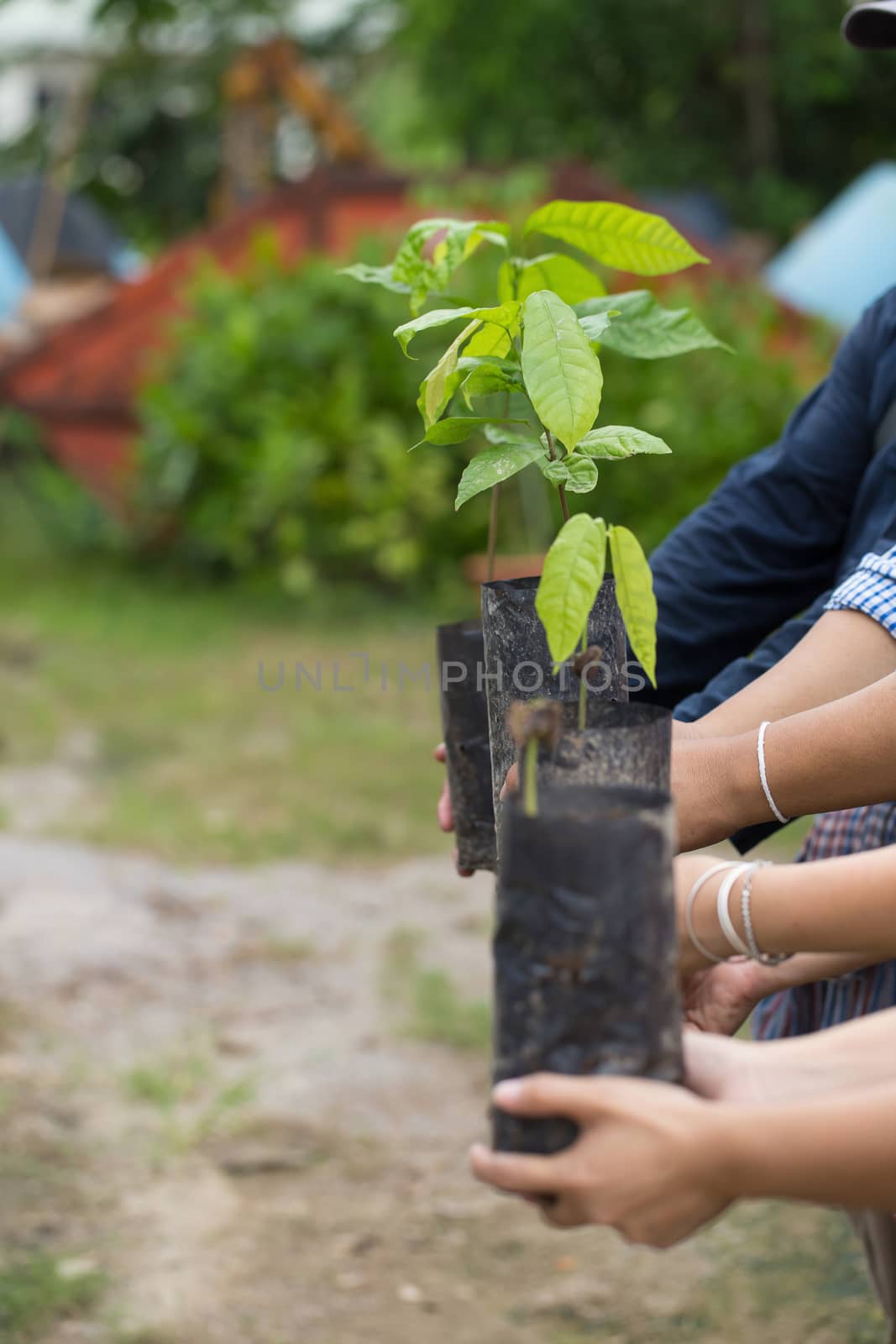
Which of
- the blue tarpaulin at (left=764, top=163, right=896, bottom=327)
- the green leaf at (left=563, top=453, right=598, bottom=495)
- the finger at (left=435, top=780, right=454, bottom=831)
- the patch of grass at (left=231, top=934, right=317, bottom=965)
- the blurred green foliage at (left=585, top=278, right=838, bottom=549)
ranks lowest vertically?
the patch of grass at (left=231, top=934, right=317, bottom=965)

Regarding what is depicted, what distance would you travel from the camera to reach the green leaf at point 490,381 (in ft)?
4.49

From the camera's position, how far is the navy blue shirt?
1840 millimetres

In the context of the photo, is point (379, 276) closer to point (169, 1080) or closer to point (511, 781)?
point (511, 781)

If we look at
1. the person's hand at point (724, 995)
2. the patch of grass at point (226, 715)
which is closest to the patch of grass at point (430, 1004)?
the patch of grass at point (226, 715)

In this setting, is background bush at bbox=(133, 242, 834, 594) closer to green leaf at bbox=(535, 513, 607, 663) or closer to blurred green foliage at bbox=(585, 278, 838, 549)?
blurred green foliage at bbox=(585, 278, 838, 549)

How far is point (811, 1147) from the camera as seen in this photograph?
1.00 metres

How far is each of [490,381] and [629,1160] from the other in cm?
74

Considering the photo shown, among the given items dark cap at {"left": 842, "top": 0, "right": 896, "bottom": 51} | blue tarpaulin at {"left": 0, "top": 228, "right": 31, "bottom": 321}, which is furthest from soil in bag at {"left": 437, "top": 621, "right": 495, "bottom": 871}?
blue tarpaulin at {"left": 0, "top": 228, "right": 31, "bottom": 321}

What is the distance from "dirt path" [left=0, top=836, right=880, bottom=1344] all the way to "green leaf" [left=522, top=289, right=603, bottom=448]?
5.56 ft

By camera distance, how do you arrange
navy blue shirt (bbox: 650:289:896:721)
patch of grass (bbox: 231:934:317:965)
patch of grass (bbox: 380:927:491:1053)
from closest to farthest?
navy blue shirt (bbox: 650:289:896:721) < patch of grass (bbox: 380:927:491:1053) < patch of grass (bbox: 231:934:317:965)

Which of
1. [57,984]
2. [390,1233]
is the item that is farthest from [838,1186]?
[57,984]

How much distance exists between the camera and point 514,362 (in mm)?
1415

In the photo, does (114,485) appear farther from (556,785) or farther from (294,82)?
(556,785)

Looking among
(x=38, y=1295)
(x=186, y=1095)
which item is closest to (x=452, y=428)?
(x=38, y=1295)
